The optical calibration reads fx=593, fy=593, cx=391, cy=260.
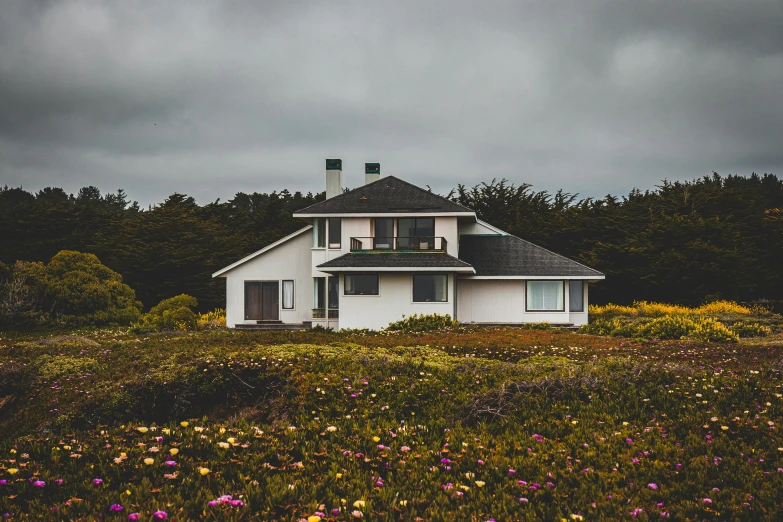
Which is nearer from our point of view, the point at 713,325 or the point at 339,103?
the point at 713,325

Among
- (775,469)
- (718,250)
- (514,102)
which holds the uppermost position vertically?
(514,102)

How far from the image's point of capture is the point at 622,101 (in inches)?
1240

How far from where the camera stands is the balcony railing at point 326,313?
26.6 metres

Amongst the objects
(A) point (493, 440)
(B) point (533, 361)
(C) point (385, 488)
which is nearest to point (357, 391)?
(A) point (493, 440)

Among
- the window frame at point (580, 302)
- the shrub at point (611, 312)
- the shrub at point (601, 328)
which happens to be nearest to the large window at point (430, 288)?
the shrub at point (601, 328)

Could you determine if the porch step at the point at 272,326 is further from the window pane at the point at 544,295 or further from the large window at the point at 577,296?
the large window at the point at 577,296

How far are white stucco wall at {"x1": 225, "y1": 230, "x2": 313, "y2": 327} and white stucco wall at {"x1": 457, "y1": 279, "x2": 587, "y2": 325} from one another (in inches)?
287

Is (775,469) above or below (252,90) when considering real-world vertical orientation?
below

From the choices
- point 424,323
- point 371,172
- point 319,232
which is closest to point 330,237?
point 319,232

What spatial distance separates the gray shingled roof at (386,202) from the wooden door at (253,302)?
4.59 metres

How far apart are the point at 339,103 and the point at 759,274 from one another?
27103mm

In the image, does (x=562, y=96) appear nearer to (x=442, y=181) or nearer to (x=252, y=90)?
(x=252, y=90)

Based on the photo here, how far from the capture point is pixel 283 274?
2842 cm

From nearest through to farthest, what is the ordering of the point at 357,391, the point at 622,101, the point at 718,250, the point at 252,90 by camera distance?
the point at 357,391 → the point at 252,90 → the point at 622,101 → the point at 718,250
